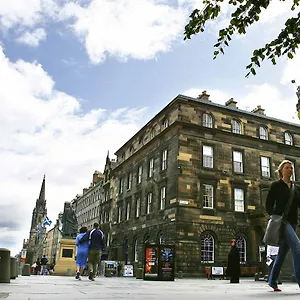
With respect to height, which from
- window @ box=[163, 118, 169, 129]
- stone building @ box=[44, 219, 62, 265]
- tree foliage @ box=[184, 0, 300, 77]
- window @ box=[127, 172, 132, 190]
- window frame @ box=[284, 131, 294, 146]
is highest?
window @ box=[163, 118, 169, 129]

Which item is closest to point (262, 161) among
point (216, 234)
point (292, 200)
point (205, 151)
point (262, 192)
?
point (262, 192)

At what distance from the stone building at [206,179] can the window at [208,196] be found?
0.27ft

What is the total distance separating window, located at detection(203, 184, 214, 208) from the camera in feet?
104

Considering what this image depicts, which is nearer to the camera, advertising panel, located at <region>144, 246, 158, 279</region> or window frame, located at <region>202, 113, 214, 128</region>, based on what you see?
advertising panel, located at <region>144, 246, 158, 279</region>

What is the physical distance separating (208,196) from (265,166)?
7045 millimetres

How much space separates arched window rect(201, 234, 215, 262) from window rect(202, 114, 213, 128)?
9.47 m

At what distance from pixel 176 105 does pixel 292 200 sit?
2757 cm

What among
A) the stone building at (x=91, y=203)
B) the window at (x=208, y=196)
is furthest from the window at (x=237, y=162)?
the stone building at (x=91, y=203)

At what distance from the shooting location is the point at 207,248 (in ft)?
101

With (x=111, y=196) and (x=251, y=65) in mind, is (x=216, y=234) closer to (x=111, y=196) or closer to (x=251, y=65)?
(x=111, y=196)

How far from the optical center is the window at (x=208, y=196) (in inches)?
1252

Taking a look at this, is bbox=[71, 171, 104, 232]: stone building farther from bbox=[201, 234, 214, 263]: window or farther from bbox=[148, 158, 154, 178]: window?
bbox=[201, 234, 214, 263]: window

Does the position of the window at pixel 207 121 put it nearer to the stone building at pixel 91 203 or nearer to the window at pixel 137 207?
the window at pixel 137 207

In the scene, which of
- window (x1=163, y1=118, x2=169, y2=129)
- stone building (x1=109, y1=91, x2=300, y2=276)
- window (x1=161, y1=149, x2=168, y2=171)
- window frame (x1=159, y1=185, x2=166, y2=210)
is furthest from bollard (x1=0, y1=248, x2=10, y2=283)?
window (x1=163, y1=118, x2=169, y2=129)
